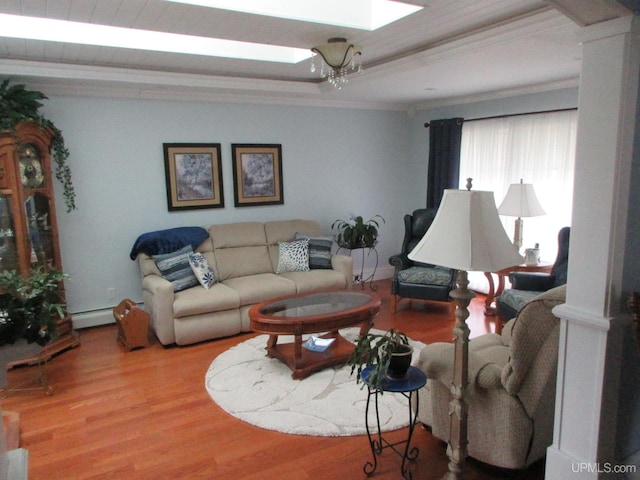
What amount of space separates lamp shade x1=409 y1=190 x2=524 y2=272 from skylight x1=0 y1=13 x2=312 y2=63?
2.45 m

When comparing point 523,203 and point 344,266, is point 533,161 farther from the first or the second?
point 344,266

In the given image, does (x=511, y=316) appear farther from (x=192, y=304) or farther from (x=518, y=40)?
(x=192, y=304)

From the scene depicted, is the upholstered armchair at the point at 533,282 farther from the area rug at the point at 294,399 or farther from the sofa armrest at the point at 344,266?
the sofa armrest at the point at 344,266

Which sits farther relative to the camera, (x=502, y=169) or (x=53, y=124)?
(x=502, y=169)

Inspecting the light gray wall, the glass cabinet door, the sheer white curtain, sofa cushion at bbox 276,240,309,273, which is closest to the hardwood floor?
the glass cabinet door

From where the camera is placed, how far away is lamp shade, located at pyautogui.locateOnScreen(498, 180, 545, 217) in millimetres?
4340

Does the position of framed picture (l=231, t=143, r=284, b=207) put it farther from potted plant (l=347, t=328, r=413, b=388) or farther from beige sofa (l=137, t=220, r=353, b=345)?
potted plant (l=347, t=328, r=413, b=388)

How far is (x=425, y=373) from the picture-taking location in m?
2.35

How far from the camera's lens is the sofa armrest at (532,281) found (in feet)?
13.1

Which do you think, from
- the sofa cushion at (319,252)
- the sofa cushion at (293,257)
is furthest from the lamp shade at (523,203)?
the sofa cushion at (293,257)

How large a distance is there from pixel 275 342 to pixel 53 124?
2.83 metres

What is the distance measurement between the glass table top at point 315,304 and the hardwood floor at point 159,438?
75cm

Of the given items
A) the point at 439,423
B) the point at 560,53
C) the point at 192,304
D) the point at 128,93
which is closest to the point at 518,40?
the point at 560,53

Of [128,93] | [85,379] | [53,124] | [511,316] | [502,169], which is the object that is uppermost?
[128,93]
